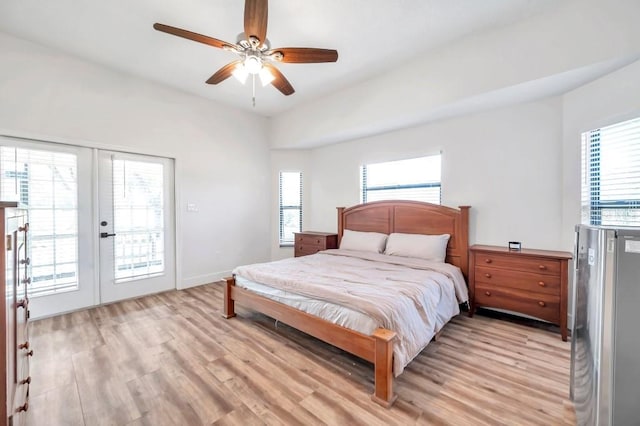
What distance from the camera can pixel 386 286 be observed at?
226 centimetres

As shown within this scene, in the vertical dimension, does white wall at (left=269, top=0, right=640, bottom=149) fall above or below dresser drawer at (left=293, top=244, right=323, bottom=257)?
above

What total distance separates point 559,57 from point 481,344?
2.63 m

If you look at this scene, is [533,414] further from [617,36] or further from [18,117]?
[18,117]

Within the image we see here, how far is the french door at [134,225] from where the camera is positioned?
3.41m

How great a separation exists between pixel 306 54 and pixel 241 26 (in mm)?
833

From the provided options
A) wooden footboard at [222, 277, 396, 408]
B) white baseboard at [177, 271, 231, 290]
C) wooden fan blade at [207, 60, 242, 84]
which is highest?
wooden fan blade at [207, 60, 242, 84]

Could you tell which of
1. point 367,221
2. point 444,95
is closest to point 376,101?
point 444,95

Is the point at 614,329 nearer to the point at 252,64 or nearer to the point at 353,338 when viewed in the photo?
the point at 353,338

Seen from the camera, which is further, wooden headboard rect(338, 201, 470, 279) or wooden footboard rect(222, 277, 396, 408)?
wooden headboard rect(338, 201, 470, 279)

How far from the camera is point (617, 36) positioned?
2.03 meters

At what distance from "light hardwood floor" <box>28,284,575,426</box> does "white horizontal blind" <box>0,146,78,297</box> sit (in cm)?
55

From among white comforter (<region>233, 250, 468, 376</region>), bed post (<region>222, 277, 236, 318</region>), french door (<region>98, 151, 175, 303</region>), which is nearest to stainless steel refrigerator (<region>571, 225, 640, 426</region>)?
white comforter (<region>233, 250, 468, 376</region>)

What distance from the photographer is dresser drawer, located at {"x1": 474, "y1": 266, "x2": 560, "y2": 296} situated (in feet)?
8.46

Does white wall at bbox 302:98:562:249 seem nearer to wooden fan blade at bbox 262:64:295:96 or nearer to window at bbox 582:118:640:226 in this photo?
window at bbox 582:118:640:226
